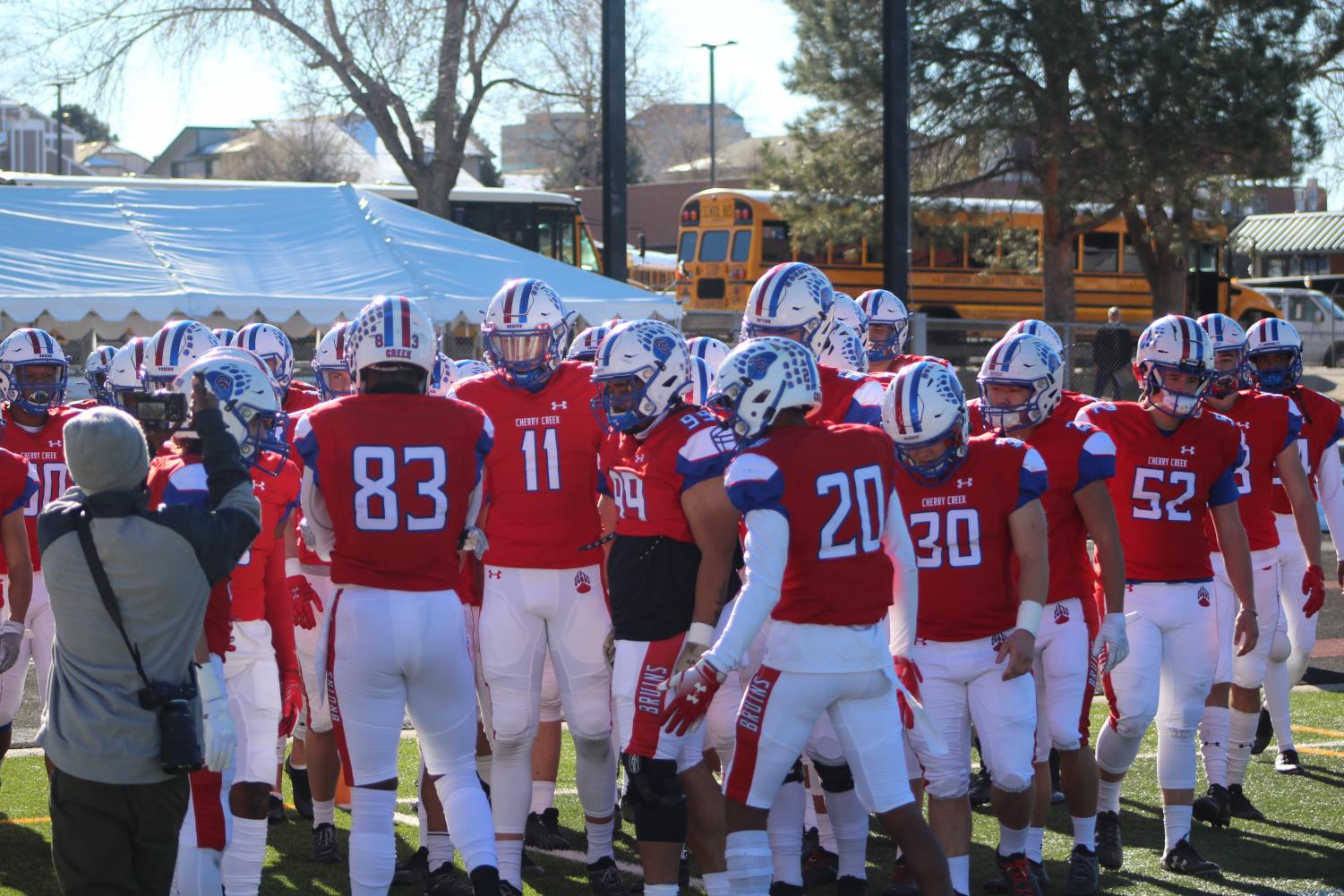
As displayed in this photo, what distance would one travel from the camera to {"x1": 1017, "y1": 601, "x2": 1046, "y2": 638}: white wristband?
527 cm

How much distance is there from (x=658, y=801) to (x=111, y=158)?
79.1 meters

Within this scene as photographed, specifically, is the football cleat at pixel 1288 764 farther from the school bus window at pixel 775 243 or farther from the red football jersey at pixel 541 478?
the school bus window at pixel 775 243

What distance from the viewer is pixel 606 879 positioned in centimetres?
589

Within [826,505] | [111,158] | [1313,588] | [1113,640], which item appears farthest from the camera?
[111,158]

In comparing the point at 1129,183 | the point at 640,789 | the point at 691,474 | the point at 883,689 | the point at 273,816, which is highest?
the point at 1129,183

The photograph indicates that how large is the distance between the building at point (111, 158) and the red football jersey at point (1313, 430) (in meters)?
64.0

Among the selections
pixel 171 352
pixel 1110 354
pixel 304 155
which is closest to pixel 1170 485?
pixel 171 352

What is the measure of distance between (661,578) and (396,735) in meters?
0.99

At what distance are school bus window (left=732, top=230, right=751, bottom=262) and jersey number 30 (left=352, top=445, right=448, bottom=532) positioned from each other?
23.3 meters

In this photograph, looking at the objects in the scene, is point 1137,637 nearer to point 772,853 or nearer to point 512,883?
point 772,853

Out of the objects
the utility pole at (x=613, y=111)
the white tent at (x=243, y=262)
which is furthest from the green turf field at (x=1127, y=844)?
the utility pole at (x=613, y=111)

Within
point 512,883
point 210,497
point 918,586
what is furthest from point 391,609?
point 918,586

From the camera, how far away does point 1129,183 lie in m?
22.0

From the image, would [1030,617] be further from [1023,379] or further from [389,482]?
[389,482]
